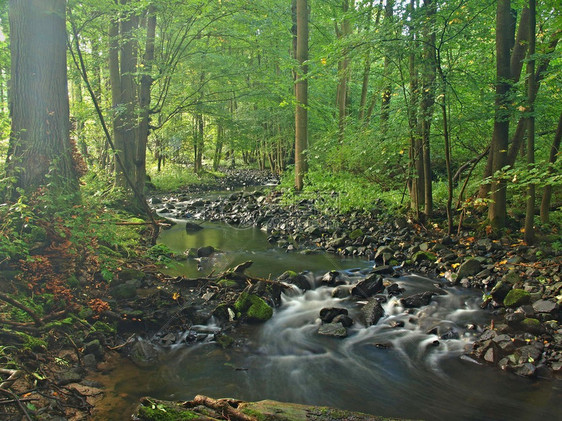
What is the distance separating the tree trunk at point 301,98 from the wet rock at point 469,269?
7.34 metres

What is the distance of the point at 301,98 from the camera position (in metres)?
14.3

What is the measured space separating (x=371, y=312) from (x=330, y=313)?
2.32 feet

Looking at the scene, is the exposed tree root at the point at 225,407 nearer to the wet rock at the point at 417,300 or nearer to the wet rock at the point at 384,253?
the wet rock at the point at 417,300

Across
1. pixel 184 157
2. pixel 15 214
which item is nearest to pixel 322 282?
pixel 15 214

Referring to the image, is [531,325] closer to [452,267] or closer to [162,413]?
[452,267]

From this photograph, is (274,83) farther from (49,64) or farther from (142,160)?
(49,64)

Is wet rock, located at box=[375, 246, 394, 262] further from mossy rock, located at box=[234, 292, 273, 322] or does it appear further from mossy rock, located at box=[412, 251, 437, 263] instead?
mossy rock, located at box=[234, 292, 273, 322]

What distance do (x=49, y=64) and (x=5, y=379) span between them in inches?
183

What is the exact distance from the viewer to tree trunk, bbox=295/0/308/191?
14.1 metres

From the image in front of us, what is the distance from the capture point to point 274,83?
12117mm

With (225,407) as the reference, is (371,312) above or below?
below

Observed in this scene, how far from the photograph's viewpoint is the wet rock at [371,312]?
641cm

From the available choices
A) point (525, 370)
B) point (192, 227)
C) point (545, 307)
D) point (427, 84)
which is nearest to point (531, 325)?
point (545, 307)

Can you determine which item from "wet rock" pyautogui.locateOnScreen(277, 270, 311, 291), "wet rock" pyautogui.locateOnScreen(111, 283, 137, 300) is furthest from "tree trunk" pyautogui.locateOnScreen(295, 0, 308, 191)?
"wet rock" pyautogui.locateOnScreen(111, 283, 137, 300)
